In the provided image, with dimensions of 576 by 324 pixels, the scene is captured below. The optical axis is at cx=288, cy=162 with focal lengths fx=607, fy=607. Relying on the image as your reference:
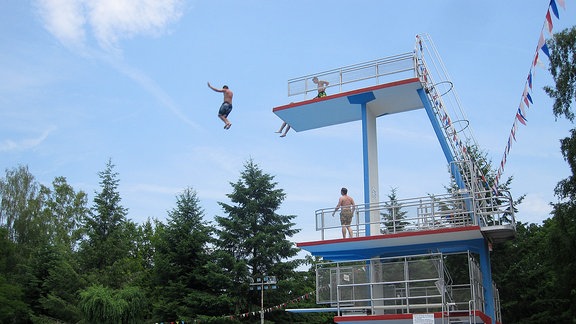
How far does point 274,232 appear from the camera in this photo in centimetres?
4006

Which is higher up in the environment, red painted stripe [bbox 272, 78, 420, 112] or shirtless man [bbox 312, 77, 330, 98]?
shirtless man [bbox 312, 77, 330, 98]

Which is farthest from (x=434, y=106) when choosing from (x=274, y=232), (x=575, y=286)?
(x=274, y=232)

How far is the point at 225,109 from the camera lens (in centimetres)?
2100

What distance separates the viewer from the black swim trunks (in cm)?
2091

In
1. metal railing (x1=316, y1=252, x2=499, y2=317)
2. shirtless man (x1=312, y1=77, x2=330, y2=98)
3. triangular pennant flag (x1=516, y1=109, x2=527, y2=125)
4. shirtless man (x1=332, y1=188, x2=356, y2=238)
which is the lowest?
metal railing (x1=316, y1=252, x2=499, y2=317)

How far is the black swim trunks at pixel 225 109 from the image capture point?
20.9m

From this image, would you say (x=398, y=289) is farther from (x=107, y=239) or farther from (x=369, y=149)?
(x=107, y=239)

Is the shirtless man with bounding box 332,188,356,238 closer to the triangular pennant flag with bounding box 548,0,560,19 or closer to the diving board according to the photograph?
the diving board

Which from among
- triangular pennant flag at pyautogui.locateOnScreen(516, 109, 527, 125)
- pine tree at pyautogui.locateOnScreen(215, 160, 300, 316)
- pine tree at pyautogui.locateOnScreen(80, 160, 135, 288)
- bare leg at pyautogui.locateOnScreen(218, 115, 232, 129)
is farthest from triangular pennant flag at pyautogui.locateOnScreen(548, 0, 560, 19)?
pine tree at pyautogui.locateOnScreen(80, 160, 135, 288)

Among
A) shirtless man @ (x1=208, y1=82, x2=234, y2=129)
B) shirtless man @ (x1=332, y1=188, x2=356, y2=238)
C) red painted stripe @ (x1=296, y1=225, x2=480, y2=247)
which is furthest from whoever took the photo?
shirtless man @ (x1=208, y1=82, x2=234, y2=129)

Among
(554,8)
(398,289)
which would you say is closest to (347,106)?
(398,289)

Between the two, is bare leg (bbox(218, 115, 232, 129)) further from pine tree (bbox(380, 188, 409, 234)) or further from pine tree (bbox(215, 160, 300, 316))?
pine tree (bbox(215, 160, 300, 316))

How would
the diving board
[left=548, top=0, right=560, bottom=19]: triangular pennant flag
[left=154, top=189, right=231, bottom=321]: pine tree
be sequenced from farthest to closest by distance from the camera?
[left=154, top=189, right=231, bottom=321]: pine tree → the diving board → [left=548, top=0, right=560, bottom=19]: triangular pennant flag

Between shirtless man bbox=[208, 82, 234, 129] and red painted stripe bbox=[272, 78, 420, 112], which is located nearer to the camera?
shirtless man bbox=[208, 82, 234, 129]
